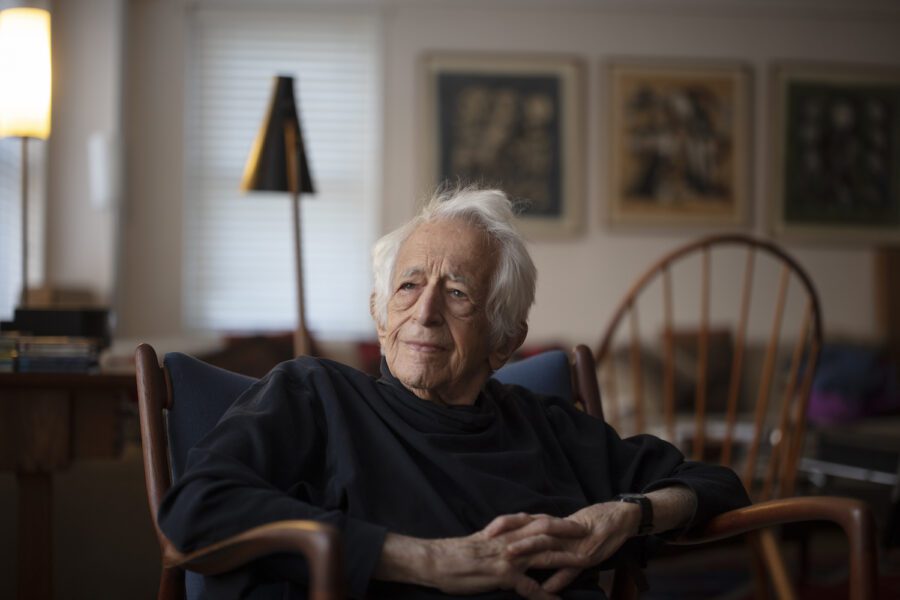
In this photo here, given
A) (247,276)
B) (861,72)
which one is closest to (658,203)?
(861,72)

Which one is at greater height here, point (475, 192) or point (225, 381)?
point (475, 192)

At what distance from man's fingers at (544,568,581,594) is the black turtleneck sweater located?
7cm

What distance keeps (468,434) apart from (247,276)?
164 inches

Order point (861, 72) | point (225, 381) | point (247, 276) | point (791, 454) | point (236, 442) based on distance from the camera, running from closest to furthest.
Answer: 1. point (236, 442)
2. point (225, 381)
3. point (791, 454)
4. point (247, 276)
5. point (861, 72)

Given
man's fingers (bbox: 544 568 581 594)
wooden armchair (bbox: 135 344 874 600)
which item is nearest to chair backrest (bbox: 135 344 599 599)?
wooden armchair (bbox: 135 344 874 600)

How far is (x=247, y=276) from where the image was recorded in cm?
562

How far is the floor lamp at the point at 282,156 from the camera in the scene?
2.76m

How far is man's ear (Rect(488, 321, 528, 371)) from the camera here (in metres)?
1.73

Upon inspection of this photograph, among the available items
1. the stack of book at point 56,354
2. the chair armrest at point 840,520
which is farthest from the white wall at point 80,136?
the chair armrest at point 840,520

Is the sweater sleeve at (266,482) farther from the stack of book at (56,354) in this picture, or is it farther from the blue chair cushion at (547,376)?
the stack of book at (56,354)

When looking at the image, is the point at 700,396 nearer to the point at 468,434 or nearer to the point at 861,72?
the point at 468,434

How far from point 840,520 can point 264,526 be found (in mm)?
795

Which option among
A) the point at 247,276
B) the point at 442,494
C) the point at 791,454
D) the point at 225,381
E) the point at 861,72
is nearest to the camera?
the point at 442,494

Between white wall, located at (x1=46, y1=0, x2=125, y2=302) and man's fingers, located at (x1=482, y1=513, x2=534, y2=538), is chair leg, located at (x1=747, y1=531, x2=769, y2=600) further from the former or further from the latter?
white wall, located at (x1=46, y1=0, x2=125, y2=302)
